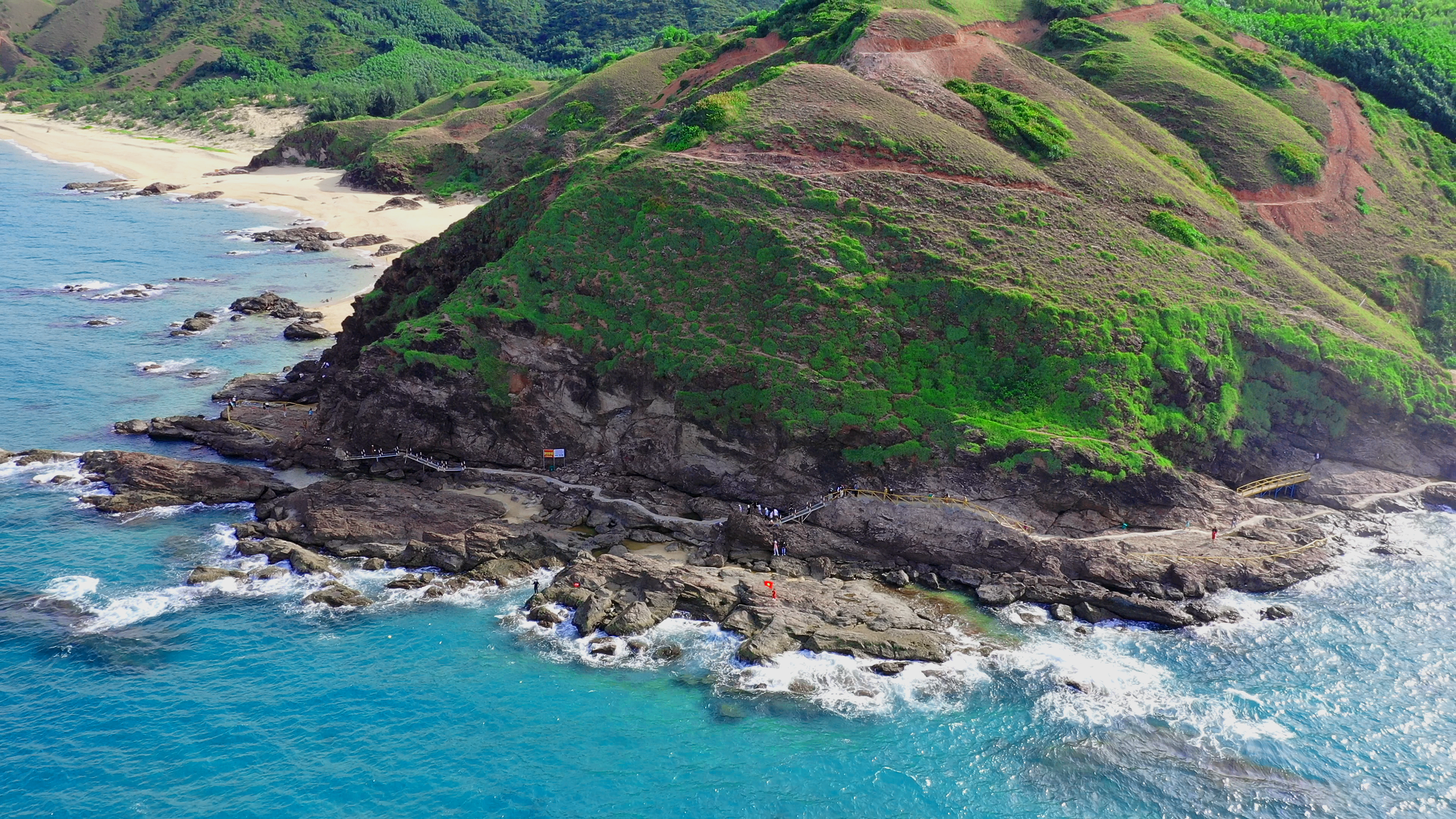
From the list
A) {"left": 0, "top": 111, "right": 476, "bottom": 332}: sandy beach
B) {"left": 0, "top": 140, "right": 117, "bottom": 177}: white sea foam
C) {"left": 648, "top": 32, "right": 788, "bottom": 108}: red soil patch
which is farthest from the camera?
{"left": 0, "top": 140, "right": 117, "bottom": 177}: white sea foam

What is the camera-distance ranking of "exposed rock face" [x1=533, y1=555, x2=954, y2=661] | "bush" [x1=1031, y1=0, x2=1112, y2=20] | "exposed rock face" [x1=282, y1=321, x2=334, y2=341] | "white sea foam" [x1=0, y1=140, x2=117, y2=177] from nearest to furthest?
"exposed rock face" [x1=533, y1=555, x2=954, y2=661], "exposed rock face" [x1=282, y1=321, x2=334, y2=341], "bush" [x1=1031, y1=0, x2=1112, y2=20], "white sea foam" [x1=0, y1=140, x2=117, y2=177]

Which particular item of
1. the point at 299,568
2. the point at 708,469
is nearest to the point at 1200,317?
the point at 708,469

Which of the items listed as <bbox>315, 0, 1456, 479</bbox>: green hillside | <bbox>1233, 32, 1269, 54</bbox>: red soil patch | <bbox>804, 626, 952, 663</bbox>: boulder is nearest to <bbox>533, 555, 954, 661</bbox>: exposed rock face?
<bbox>804, 626, 952, 663</bbox>: boulder

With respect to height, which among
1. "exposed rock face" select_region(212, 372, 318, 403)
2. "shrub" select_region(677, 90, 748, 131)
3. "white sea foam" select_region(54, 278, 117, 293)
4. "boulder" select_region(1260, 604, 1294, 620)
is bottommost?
"white sea foam" select_region(54, 278, 117, 293)

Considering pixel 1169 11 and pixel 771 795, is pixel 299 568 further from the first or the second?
pixel 1169 11

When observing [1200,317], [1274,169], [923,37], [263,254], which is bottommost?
[263,254]

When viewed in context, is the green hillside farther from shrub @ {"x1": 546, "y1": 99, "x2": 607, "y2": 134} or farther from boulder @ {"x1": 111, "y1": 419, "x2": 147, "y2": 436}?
shrub @ {"x1": 546, "y1": 99, "x2": 607, "y2": 134}

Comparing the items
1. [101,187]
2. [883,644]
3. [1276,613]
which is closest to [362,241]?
[101,187]
